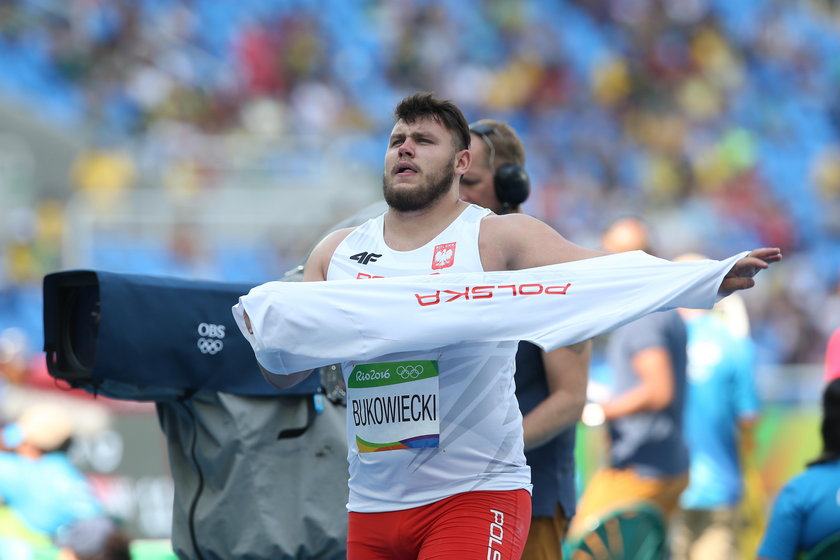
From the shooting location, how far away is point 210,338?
445 cm

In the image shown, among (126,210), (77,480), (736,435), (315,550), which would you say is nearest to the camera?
(315,550)

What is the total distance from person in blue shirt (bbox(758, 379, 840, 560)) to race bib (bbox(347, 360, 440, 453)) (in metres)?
1.64

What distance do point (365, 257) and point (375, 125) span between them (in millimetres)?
15610

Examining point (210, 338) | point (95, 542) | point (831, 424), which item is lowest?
point (95, 542)

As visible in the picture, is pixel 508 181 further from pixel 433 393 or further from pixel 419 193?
pixel 433 393

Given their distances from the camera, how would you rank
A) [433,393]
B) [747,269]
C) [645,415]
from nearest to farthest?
1. [747,269]
2. [433,393]
3. [645,415]

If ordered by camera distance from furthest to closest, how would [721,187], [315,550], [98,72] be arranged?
[721,187] < [98,72] < [315,550]

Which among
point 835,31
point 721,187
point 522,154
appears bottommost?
point 522,154

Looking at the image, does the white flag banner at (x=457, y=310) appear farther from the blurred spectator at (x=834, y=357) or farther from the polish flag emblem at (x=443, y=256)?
the blurred spectator at (x=834, y=357)

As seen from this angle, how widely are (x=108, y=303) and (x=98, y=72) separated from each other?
589 inches

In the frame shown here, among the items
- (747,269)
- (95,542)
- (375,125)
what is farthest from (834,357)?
(375,125)

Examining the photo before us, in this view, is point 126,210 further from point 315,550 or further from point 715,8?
point 715,8

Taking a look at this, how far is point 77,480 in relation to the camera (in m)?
6.99

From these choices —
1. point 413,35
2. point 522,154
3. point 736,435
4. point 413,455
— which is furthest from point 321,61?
point 413,455
